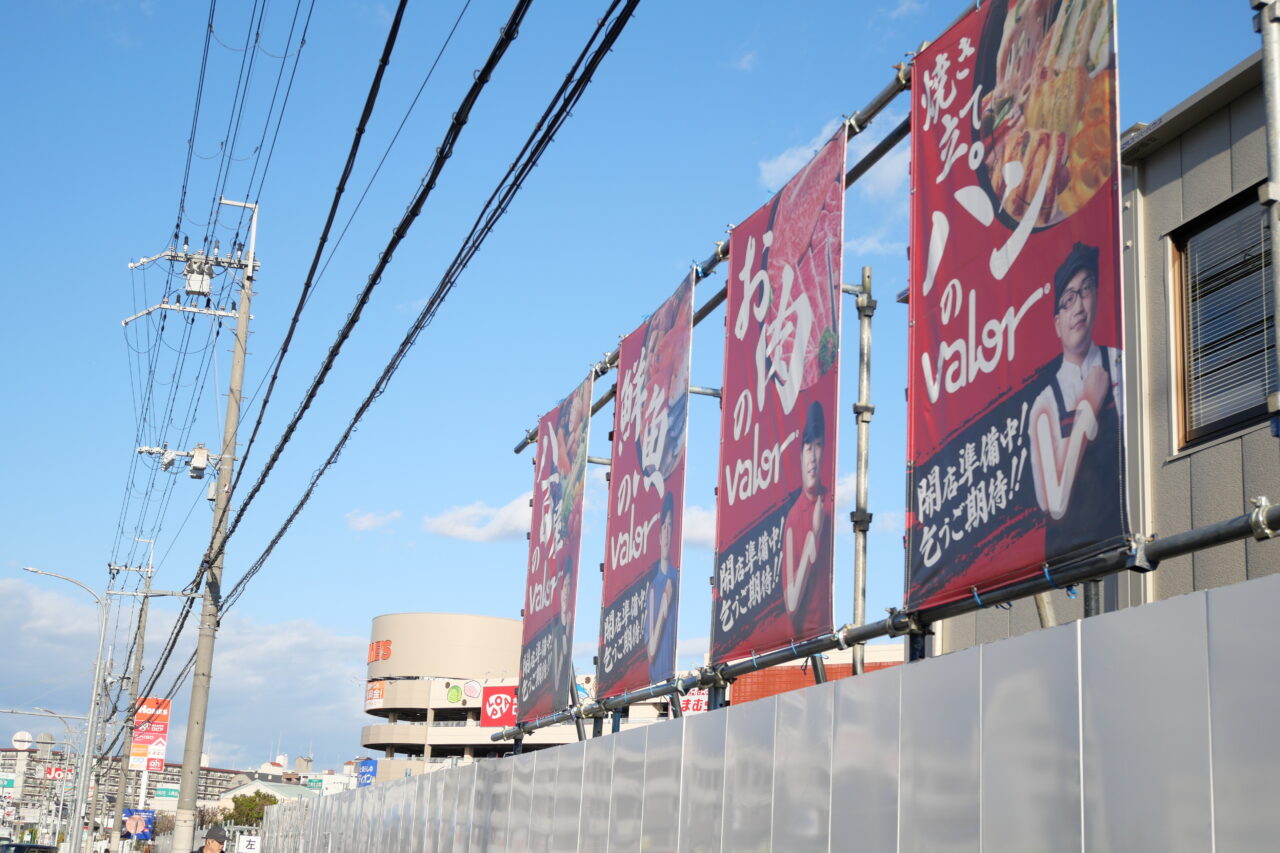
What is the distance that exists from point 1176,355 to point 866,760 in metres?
4.99

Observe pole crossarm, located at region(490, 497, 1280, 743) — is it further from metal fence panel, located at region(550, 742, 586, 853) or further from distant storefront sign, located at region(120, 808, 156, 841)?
distant storefront sign, located at region(120, 808, 156, 841)

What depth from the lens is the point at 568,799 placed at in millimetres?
13336

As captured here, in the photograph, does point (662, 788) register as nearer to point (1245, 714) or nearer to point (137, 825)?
point (1245, 714)

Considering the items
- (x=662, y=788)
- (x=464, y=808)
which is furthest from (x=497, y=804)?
(x=662, y=788)

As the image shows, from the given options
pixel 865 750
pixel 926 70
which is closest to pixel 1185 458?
pixel 926 70

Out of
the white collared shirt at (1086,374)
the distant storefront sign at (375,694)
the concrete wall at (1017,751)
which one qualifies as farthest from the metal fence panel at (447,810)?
the distant storefront sign at (375,694)

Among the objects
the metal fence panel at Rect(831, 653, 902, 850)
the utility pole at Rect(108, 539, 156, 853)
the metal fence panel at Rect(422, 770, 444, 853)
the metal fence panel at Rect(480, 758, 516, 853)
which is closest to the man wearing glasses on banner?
the metal fence panel at Rect(831, 653, 902, 850)

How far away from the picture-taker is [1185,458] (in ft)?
34.6

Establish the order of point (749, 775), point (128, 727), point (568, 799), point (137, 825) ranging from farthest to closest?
point (137, 825)
point (128, 727)
point (568, 799)
point (749, 775)

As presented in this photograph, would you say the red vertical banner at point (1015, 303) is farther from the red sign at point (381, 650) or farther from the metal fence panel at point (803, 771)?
the red sign at point (381, 650)

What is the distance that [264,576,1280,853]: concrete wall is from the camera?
5082mm

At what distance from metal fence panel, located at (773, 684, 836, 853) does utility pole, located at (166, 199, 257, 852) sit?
52.0ft

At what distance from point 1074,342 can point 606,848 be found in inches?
277

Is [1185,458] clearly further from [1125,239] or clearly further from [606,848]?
[606,848]
